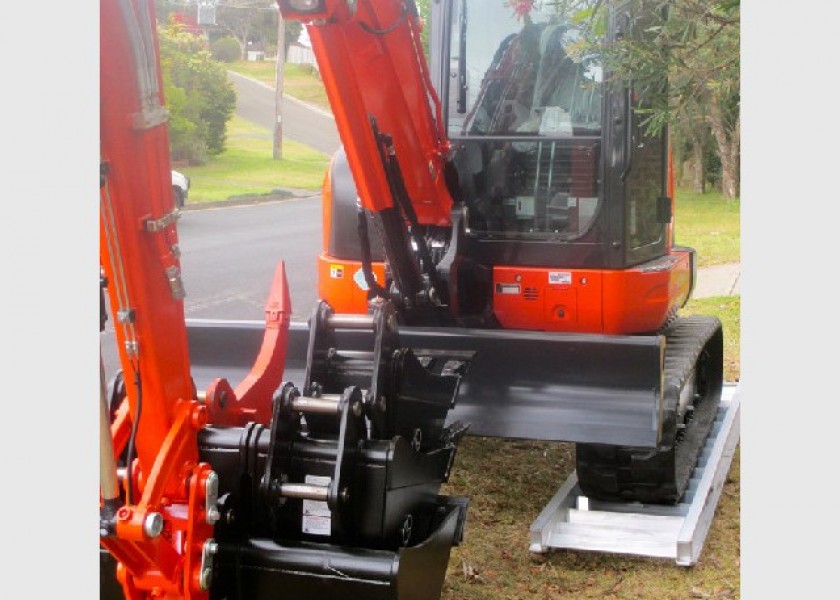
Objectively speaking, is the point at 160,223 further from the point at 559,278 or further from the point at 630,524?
the point at 630,524

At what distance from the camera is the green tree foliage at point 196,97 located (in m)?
22.9

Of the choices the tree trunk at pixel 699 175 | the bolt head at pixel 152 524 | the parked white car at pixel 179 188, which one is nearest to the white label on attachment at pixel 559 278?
the parked white car at pixel 179 188

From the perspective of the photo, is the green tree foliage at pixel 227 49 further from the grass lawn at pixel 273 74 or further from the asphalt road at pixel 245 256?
the asphalt road at pixel 245 256

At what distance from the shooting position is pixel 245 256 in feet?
48.2

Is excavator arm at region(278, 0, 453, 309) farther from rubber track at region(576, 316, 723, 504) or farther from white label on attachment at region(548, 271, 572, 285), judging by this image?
rubber track at region(576, 316, 723, 504)

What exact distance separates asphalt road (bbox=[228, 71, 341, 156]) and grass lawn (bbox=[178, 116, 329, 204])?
45 cm

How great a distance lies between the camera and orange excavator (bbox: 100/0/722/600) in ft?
11.0

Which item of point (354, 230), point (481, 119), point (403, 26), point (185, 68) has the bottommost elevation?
point (354, 230)

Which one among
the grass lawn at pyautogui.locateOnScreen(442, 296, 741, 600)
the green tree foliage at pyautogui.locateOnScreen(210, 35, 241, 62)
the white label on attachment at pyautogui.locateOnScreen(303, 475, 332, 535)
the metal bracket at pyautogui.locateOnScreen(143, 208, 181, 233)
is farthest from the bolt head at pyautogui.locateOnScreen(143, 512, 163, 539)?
the green tree foliage at pyautogui.locateOnScreen(210, 35, 241, 62)

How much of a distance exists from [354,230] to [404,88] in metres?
0.94

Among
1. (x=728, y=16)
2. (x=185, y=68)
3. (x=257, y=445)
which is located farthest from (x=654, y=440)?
(x=185, y=68)

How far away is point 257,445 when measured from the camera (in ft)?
12.1

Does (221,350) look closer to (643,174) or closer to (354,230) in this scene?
(354,230)

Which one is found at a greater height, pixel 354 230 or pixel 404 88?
pixel 404 88
